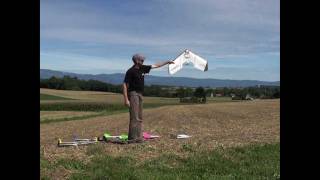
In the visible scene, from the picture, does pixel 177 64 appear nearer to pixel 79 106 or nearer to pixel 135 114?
pixel 135 114

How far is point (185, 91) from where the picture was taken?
188 feet

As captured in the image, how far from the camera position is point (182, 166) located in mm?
10367

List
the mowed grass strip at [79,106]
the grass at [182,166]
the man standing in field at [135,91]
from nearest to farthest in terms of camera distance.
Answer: the grass at [182,166]
the man standing in field at [135,91]
the mowed grass strip at [79,106]

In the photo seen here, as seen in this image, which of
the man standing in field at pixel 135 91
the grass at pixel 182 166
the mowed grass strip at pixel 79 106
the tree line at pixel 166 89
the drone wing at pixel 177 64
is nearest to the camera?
the grass at pixel 182 166

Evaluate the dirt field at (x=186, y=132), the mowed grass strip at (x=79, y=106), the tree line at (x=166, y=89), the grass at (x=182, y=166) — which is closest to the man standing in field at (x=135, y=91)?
the dirt field at (x=186, y=132)

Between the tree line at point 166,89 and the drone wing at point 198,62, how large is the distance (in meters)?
14.8

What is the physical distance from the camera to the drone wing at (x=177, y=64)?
1307 centimetres

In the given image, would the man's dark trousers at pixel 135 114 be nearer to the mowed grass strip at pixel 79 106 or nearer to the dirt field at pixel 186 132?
the dirt field at pixel 186 132

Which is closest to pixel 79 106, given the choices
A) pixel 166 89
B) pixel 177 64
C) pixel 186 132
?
pixel 166 89

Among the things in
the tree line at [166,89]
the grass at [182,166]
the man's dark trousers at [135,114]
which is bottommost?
the grass at [182,166]
